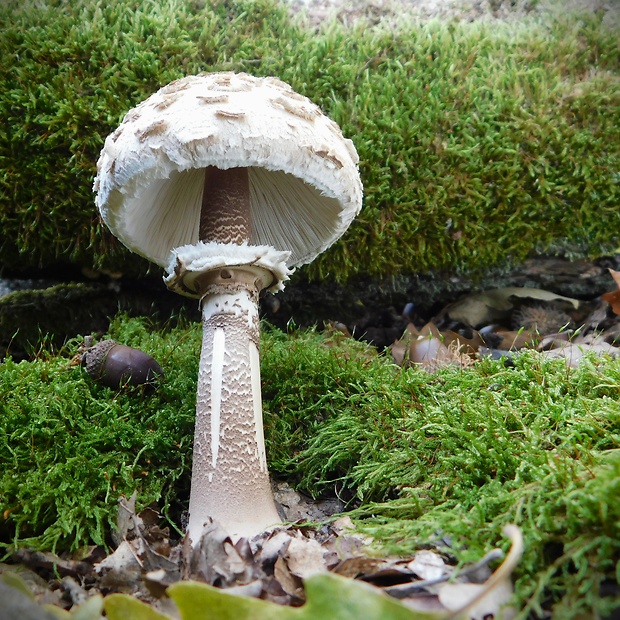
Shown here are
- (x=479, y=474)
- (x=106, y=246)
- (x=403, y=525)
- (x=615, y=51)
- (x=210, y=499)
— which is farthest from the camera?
(x=615, y=51)

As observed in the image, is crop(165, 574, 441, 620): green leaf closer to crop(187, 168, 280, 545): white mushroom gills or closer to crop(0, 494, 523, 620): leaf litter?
crop(0, 494, 523, 620): leaf litter

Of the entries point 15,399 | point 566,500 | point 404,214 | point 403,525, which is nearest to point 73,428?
point 15,399

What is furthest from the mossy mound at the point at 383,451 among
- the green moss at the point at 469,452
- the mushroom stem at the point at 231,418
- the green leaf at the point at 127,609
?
the green leaf at the point at 127,609

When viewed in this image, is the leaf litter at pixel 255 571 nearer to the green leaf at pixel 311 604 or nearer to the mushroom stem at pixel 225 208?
the green leaf at pixel 311 604

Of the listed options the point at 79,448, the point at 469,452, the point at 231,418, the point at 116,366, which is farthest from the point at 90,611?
the point at 116,366

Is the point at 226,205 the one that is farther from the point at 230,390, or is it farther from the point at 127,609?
the point at 127,609

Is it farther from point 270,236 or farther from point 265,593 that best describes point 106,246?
point 265,593
